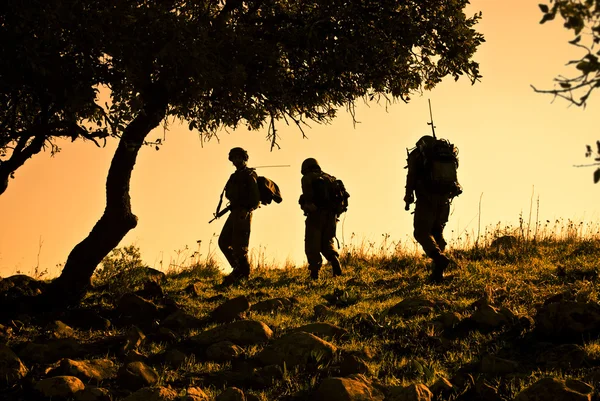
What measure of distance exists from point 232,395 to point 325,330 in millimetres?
2371

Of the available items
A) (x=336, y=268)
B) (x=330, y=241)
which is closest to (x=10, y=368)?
(x=330, y=241)

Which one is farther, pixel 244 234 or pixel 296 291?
pixel 244 234

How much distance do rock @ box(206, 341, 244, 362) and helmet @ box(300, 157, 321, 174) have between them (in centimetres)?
654

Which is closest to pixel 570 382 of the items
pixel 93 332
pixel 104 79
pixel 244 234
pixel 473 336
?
pixel 473 336

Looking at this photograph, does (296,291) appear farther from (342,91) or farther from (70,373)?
(70,373)

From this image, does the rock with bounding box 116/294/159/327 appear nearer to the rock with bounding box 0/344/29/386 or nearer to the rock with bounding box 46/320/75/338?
the rock with bounding box 46/320/75/338

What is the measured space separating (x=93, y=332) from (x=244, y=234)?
492 cm

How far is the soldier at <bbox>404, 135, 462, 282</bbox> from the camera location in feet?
40.5

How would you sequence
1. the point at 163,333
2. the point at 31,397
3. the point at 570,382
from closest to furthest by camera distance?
the point at 570,382 → the point at 31,397 → the point at 163,333

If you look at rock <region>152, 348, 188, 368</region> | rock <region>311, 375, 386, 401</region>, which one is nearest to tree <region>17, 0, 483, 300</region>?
rock <region>152, 348, 188, 368</region>

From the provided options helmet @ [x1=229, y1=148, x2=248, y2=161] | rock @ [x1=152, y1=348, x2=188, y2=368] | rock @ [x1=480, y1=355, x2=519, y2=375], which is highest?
helmet @ [x1=229, y1=148, x2=248, y2=161]

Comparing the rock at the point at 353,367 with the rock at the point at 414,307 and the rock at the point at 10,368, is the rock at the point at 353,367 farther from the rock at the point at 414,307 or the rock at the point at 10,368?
the rock at the point at 10,368

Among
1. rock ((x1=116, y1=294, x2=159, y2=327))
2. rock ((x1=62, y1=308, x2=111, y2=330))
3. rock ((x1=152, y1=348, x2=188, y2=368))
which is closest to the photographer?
rock ((x1=152, y1=348, x2=188, y2=368))

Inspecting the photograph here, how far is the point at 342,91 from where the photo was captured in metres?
13.6
